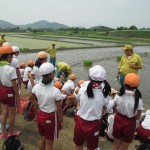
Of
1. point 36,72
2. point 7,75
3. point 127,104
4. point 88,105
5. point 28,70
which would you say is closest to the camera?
point 88,105

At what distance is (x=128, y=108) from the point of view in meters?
3.70

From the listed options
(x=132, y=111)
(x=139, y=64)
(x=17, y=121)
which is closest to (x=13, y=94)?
(x=17, y=121)

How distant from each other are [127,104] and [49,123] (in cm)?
120

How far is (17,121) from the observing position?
18.6 ft

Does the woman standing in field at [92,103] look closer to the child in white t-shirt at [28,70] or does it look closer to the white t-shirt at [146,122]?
the white t-shirt at [146,122]

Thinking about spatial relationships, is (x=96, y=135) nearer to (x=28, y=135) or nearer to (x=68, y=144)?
(x=68, y=144)

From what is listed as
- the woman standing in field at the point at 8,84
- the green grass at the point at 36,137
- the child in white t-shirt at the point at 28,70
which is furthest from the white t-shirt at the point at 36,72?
the child in white t-shirt at the point at 28,70

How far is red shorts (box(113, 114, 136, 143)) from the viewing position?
377cm

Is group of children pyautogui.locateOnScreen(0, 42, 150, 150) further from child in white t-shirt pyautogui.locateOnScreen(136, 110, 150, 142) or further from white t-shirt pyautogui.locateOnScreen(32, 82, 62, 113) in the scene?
child in white t-shirt pyautogui.locateOnScreen(136, 110, 150, 142)

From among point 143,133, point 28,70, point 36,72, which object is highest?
point 36,72

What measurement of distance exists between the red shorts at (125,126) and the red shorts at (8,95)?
6.30 feet

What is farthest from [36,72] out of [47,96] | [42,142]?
[47,96]

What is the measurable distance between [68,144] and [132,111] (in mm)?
1662

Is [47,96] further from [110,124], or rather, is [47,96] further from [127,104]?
[110,124]
